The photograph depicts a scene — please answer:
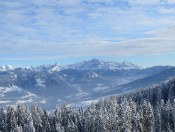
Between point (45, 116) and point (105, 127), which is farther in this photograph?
point (45, 116)

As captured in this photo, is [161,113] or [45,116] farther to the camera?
[45,116]

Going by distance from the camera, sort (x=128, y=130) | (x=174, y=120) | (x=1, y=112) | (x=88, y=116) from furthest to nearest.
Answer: (x=1, y=112) → (x=88, y=116) → (x=174, y=120) → (x=128, y=130)

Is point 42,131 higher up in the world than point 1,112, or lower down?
lower down

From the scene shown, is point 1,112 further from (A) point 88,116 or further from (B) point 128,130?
(B) point 128,130

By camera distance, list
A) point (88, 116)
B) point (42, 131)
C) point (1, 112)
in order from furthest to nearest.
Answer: point (1, 112), point (42, 131), point (88, 116)

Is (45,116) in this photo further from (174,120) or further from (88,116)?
(174,120)

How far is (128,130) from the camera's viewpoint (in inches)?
4673

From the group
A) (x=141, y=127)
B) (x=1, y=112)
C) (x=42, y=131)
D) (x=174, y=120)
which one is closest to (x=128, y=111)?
(x=141, y=127)

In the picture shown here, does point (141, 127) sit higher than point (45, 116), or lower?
lower

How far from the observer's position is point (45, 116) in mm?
170625

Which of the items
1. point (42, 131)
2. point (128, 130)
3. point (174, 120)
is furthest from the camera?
point (42, 131)

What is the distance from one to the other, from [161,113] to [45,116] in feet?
170

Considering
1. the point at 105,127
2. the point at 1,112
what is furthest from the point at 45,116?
the point at 105,127

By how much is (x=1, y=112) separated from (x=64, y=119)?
31.9 m
